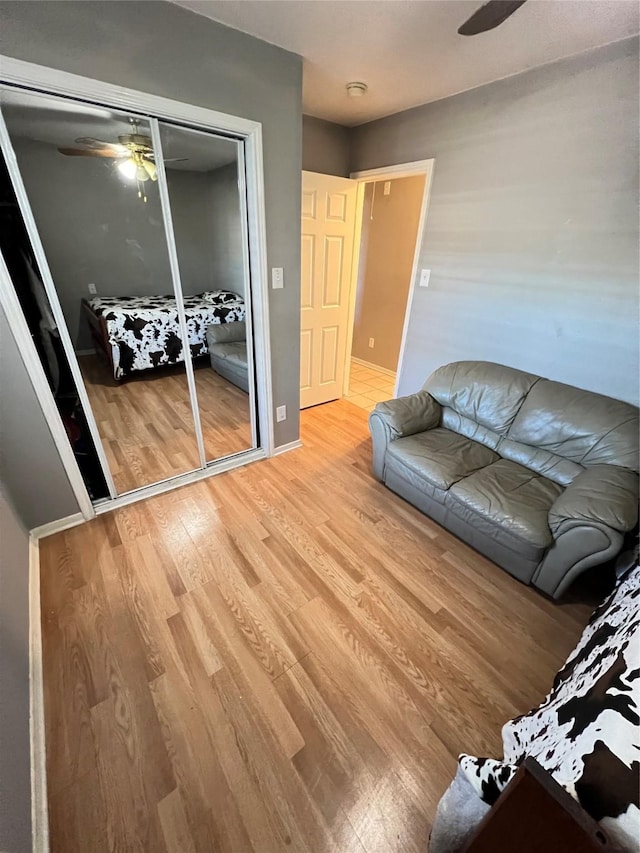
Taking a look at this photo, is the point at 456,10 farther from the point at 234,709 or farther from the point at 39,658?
the point at 39,658

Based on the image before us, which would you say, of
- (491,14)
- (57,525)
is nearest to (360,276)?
(491,14)

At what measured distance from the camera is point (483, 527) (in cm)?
178

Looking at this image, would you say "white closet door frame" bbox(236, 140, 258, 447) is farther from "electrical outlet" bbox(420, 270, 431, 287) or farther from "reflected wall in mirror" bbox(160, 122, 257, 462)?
"electrical outlet" bbox(420, 270, 431, 287)

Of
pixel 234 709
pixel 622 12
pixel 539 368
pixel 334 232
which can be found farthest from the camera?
pixel 334 232

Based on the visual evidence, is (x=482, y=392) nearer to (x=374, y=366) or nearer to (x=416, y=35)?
(x=416, y=35)

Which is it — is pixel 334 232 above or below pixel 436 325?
above

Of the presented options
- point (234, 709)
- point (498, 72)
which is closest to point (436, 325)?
point (498, 72)

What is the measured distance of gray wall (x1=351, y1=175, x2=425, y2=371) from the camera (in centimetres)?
384

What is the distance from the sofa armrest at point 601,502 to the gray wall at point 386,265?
277 cm

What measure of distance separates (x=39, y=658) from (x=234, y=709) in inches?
31.7

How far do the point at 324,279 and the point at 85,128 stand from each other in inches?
74.9

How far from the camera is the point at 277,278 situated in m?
2.22

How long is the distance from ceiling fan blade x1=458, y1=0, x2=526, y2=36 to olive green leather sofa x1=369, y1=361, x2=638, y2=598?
1.63 meters

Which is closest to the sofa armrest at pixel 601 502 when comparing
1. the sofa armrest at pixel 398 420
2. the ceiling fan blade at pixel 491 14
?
the sofa armrest at pixel 398 420
